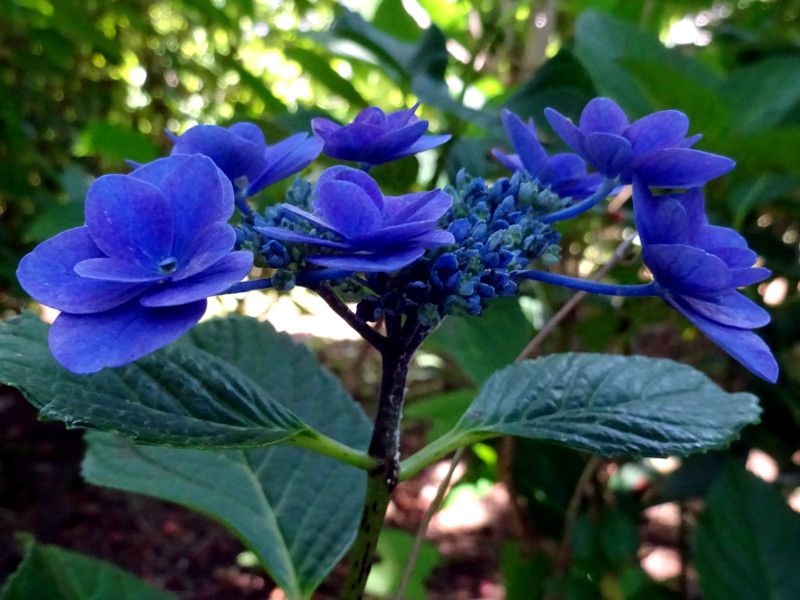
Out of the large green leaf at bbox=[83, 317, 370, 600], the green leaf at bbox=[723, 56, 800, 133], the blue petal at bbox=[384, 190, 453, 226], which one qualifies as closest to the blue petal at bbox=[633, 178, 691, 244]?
the blue petal at bbox=[384, 190, 453, 226]

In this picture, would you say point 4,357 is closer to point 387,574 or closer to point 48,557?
point 48,557

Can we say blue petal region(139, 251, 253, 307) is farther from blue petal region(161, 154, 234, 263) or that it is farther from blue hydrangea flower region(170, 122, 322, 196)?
blue hydrangea flower region(170, 122, 322, 196)

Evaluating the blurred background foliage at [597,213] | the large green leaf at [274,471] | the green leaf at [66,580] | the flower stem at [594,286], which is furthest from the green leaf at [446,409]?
the flower stem at [594,286]

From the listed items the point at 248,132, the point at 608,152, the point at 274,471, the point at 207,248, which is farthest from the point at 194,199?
the point at 274,471

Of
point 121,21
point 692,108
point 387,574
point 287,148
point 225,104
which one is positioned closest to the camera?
point 287,148

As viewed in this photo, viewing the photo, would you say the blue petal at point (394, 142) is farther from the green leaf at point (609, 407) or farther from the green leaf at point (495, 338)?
the green leaf at point (495, 338)

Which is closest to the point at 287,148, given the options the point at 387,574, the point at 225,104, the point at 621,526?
the point at 621,526
